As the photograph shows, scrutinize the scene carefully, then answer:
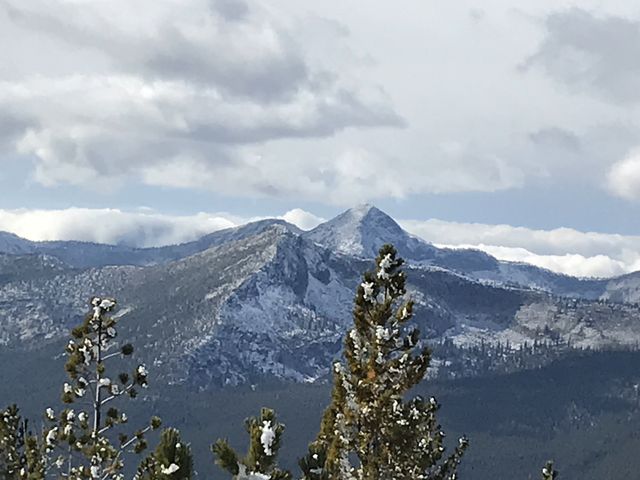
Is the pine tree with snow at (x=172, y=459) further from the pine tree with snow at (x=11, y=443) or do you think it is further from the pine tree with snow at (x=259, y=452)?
the pine tree with snow at (x=11, y=443)

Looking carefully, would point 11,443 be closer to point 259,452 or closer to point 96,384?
point 96,384

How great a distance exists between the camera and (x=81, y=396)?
32719mm

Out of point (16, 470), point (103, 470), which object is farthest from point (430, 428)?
point (16, 470)

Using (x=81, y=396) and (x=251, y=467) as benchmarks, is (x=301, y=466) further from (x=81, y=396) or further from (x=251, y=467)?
(x=81, y=396)

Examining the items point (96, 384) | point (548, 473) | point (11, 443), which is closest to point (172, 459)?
point (96, 384)

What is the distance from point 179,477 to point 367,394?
14573 millimetres

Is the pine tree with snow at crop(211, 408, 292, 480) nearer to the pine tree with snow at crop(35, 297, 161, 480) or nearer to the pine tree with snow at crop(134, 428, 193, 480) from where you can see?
the pine tree with snow at crop(134, 428, 193, 480)

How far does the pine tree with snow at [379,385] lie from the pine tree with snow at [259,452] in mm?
10522

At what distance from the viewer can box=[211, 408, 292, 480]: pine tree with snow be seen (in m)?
18.0

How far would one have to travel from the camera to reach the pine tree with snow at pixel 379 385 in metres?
30.2

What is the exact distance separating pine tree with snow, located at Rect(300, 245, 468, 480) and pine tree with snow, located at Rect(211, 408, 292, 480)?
34.5ft

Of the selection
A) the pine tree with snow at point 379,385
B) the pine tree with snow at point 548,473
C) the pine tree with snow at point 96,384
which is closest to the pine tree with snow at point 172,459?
the pine tree with snow at point 379,385

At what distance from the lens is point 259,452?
19.3 m

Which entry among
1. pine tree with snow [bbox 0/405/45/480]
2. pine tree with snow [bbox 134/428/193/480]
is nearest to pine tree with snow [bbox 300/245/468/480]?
pine tree with snow [bbox 134/428/193/480]
